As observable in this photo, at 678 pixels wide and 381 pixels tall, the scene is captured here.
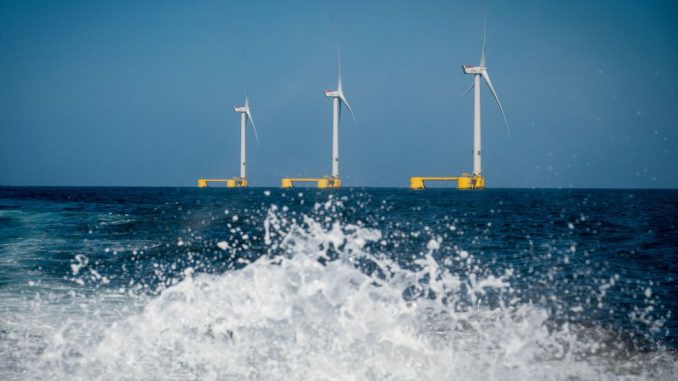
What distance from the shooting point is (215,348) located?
254 inches

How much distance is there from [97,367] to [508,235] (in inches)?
780

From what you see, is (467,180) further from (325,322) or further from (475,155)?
(325,322)


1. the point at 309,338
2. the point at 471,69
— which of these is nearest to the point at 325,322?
the point at 309,338

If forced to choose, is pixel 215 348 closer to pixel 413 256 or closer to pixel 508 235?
pixel 413 256

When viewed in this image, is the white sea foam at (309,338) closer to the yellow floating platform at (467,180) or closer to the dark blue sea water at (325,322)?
the dark blue sea water at (325,322)

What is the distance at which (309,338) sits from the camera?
6.66 metres

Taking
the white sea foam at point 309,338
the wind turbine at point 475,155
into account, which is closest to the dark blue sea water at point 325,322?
the white sea foam at point 309,338

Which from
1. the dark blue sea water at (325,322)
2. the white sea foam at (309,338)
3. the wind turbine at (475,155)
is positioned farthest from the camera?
the wind turbine at (475,155)

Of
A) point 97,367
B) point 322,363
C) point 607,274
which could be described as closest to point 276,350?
point 322,363

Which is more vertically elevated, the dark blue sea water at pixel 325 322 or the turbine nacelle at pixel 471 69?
Result: the turbine nacelle at pixel 471 69

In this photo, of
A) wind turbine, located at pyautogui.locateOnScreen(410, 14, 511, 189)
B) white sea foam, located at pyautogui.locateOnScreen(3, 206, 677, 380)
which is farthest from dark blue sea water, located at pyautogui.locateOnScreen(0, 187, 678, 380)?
wind turbine, located at pyautogui.locateOnScreen(410, 14, 511, 189)

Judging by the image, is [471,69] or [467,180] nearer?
[471,69]

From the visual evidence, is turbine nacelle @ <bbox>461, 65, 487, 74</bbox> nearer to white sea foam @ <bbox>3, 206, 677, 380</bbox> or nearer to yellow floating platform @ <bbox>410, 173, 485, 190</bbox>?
yellow floating platform @ <bbox>410, 173, 485, 190</bbox>

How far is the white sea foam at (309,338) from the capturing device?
5758 millimetres
